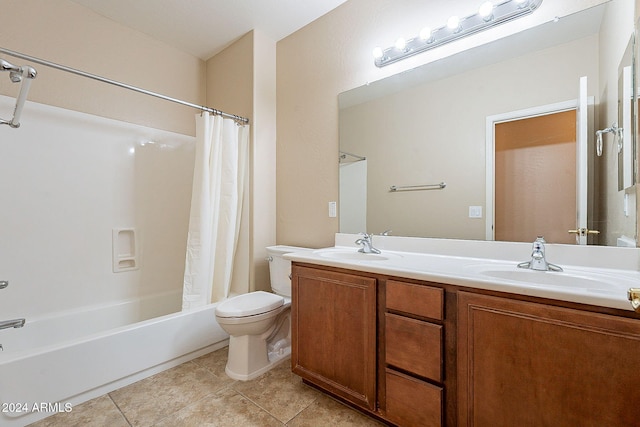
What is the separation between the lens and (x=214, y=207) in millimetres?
2186

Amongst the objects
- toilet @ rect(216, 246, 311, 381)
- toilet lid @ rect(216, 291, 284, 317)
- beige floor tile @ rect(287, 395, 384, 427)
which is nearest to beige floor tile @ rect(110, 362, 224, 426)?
toilet @ rect(216, 246, 311, 381)

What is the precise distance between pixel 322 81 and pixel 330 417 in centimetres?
215

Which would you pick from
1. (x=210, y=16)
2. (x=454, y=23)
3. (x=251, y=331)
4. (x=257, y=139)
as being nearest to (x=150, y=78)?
(x=210, y=16)

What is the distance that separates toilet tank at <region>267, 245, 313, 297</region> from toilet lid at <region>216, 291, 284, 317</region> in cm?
24

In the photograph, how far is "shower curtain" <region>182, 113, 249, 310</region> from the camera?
2104 mm

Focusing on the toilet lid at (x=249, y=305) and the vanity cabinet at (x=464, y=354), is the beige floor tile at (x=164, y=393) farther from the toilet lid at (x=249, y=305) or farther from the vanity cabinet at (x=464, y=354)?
the vanity cabinet at (x=464, y=354)

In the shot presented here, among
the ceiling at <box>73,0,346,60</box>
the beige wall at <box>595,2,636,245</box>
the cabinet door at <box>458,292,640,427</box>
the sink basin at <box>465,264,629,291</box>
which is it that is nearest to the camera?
the cabinet door at <box>458,292,640,427</box>

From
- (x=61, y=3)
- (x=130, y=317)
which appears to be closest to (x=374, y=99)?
(x=61, y=3)

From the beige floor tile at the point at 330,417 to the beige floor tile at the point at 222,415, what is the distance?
12 centimetres

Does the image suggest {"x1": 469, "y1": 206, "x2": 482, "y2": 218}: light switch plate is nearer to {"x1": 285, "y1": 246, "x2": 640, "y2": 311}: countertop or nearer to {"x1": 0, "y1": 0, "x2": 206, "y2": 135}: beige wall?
{"x1": 285, "y1": 246, "x2": 640, "y2": 311}: countertop

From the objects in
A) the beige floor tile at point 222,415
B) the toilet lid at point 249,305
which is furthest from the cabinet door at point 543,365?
the toilet lid at point 249,305

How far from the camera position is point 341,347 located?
1.41 meters

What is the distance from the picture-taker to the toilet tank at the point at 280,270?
7.07ft

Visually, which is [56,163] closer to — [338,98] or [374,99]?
[338,98]
